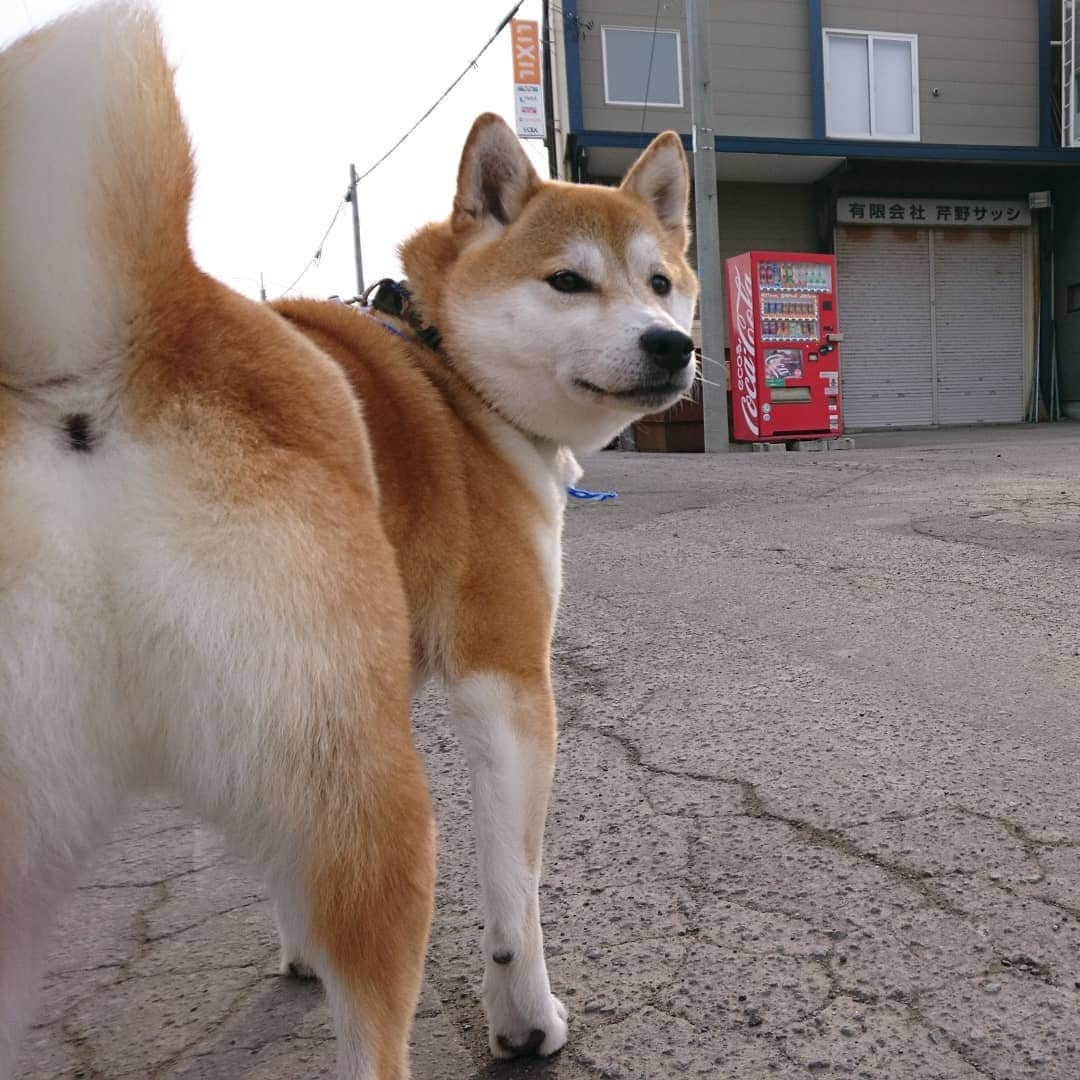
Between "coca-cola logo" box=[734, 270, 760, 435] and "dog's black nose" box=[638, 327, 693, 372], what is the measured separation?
924 centimetres

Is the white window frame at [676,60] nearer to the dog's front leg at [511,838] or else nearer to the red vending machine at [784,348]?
Answer: the red vending machine at [784,348]

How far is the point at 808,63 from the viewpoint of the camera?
14164mm

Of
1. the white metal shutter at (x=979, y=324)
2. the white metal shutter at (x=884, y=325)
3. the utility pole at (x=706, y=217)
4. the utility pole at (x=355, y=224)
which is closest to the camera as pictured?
the utility pole at (x=706, y=217)

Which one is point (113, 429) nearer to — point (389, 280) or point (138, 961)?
point (389, 280)

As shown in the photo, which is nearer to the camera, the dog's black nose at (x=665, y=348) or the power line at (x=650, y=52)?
the dog's black nose at (x=665, y=348)

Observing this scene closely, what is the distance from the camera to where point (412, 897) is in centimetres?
114

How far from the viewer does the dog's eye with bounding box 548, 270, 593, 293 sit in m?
1.94

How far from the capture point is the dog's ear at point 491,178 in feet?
6.48

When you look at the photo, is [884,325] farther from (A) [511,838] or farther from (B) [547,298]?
(A) [511,838]

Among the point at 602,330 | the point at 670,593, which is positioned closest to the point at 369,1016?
the point at 602,330

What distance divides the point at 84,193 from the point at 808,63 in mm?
15386

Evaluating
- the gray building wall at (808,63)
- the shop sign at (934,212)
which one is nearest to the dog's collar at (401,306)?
the gray building wall at (808,63)

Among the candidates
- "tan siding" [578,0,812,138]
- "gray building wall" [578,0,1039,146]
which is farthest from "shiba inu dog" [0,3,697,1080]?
"tan siding" [578,0,812,138]

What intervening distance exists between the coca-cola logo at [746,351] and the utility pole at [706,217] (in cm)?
49
